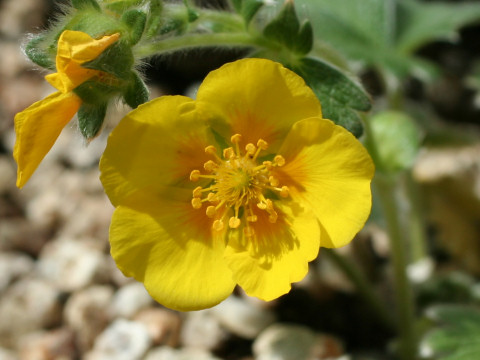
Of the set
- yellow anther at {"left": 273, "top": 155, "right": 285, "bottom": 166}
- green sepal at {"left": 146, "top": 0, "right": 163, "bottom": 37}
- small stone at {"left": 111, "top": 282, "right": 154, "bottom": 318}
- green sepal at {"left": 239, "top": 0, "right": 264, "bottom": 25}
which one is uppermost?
green sepal at {"left": 146, "top": 0, "right": 163, "bottom": 37}

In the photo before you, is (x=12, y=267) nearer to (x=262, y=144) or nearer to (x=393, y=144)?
(x=262, y=144)

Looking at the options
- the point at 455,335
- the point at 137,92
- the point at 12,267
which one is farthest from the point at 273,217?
the point at 12,267

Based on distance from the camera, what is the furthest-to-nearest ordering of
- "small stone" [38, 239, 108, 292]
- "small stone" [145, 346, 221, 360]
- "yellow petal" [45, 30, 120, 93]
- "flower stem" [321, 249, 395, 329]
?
"small stone" [38, 239, 108, 292] → "flower stem" [321, 249, 395, 329] → "small stone" [145, 346, 221, 360] → "yellow petal" [45, 30, 120, 93]

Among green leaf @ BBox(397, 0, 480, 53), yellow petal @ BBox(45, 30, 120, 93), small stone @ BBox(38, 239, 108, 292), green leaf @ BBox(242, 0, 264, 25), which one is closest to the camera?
yellow petal @ BBox(45, 30, 120, 93)

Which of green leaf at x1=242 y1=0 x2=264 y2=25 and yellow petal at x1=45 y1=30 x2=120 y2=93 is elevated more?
yellow petal at x1=45 y1=30 x2=120 y2=93

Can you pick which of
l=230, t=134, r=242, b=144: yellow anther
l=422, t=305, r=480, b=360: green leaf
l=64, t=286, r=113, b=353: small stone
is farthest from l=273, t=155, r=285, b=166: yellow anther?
l=64, t=286, r=113, b=353: small stone

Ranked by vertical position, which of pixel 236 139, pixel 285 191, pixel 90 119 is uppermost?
pixel 90 119

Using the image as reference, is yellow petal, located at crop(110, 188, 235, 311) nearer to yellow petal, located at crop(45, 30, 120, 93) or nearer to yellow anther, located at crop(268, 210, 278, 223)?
yellow anther, located at crop(268, 210, 278, 223)
